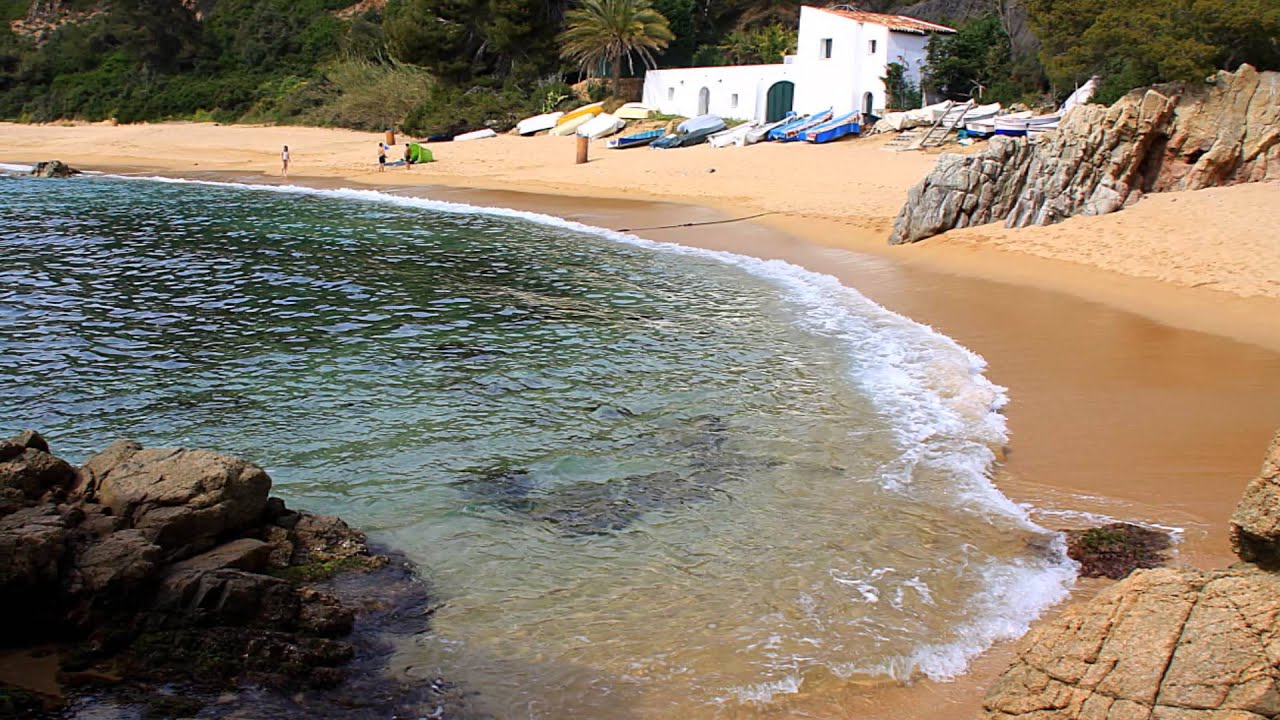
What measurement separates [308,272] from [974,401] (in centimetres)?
1232

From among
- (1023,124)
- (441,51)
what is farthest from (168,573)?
(441,51)

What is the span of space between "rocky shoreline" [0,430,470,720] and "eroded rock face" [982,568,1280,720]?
2.84m

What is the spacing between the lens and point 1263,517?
4148 mm

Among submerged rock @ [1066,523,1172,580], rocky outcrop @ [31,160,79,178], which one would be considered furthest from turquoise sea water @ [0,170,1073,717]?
rocky outcrop @ [31,160,79,178]

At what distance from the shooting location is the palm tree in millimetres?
42094

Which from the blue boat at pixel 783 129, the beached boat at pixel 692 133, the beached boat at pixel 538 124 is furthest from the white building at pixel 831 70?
the beached boat at pixel 538 124

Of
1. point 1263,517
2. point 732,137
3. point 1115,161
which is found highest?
point 732,137

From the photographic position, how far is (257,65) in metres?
58.4

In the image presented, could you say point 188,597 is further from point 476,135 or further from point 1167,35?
point 476,135

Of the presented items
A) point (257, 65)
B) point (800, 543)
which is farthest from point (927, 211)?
point (257, 65)

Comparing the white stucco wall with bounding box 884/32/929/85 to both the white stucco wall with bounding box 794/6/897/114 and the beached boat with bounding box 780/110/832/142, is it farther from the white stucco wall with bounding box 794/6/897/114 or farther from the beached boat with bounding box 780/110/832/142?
the beached boat with bounding box 780/110/832/142

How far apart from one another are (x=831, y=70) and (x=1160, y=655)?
35.5 metres

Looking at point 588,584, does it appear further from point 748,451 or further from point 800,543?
point 748,451

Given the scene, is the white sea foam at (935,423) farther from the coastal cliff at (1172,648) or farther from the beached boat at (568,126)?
the beached boat at (568,126)
